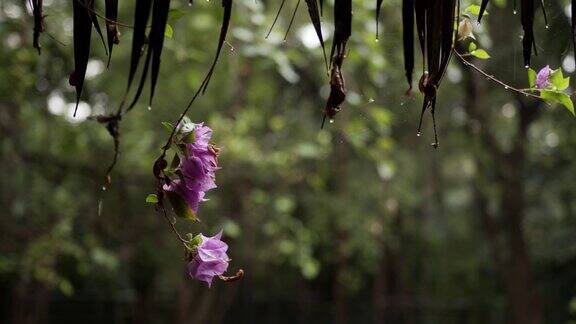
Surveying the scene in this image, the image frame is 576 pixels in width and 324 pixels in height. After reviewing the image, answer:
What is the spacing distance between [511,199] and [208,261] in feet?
18.4

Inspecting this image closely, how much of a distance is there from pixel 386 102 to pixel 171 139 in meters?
4.03

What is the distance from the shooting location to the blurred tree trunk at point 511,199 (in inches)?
225

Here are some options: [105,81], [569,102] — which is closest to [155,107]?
[105,81]

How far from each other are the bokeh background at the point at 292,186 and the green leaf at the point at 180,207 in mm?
660

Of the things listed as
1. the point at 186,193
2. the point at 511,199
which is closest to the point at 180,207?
the point at 186,193

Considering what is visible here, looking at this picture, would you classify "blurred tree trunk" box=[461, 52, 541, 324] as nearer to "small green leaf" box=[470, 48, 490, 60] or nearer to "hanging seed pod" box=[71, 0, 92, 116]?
"small green leaf" box=[470, 48, 490, 60]

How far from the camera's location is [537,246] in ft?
23.0

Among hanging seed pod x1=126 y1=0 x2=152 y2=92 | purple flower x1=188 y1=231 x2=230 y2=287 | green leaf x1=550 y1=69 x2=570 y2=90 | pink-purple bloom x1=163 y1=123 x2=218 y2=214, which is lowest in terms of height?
purple flower x1=188 y1=231 x2=230 y2=287

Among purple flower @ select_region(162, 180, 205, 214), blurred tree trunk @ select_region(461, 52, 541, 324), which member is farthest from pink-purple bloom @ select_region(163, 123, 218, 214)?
blurred tree trunk @ select_region(461, 52, 541, 324)

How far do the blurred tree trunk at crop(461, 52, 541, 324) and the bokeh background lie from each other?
0.02 metres

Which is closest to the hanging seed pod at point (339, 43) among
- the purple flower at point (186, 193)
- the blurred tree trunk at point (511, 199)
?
the purple flower at point (186, 193)

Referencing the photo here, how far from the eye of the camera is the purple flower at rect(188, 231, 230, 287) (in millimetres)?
739

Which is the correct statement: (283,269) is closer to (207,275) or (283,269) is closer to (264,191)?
(264,191)

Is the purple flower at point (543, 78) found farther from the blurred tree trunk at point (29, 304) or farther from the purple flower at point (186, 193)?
the blurred tree trunk at point (29, 304)
